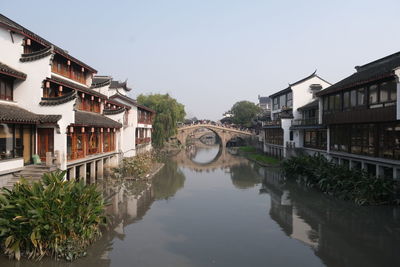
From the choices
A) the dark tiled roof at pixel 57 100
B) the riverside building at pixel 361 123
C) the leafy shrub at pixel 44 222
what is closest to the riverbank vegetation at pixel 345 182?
the riverside building at pixel 361 123

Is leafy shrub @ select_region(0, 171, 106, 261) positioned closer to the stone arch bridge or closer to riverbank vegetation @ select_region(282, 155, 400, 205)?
riverbank vegetation @ select_region(282, 155, 400, 205)

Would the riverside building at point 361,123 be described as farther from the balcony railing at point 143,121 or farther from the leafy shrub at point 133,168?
the balcony railing at point 143,121

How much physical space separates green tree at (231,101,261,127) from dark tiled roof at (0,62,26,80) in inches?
2790

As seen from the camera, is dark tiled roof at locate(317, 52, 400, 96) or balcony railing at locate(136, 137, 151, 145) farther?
balcony railing at locate(136, 137, 151, 145)

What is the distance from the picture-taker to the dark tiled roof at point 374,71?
20163 millimetres

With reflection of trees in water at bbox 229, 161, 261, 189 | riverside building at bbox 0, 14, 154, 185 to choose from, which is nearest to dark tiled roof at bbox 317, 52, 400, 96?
reflection of trees in water at bbox 229, 161, 261, 189

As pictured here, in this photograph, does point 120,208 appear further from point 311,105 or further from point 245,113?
point 245,113

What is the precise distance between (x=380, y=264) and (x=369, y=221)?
542 cm

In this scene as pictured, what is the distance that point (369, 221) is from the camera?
16.1 metres

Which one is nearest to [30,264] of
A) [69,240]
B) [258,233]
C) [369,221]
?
[69,240]

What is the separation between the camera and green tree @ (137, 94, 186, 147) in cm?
5206

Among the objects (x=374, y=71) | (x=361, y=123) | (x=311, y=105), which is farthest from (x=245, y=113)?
(x=361, y=123)

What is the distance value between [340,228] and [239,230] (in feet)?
15.3

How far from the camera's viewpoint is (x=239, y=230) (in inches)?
586
